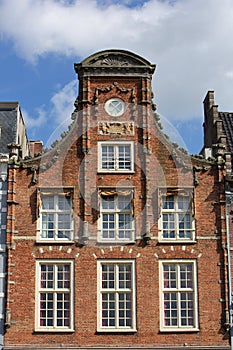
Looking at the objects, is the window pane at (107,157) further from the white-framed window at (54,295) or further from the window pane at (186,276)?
the window pane at (186,276)

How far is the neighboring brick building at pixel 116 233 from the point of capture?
88.5 ft

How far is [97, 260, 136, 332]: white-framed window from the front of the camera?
88.9 ft

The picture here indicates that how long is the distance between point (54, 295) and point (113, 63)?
403 inches

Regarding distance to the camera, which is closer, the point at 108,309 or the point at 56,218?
the point at 108,309

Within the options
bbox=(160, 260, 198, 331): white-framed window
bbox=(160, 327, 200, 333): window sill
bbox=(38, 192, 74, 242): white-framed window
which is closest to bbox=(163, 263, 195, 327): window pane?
bbox=(160, 260, 198, 331): white-framed window

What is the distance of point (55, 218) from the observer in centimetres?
2825

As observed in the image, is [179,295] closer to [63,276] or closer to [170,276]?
[170,276]

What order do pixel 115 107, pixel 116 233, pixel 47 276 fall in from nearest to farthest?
pixel 47 276, pixel 116 233, pixel 115 107

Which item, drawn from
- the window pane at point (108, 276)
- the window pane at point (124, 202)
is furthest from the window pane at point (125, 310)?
the window pane at point (124, 202)

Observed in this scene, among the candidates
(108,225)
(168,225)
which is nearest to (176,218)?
(168,225)

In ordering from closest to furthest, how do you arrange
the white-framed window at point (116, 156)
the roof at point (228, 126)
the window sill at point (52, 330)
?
the window sill at point (52, 330) < the white-framed window at point (116, 156) < the roof at point (228, 126)

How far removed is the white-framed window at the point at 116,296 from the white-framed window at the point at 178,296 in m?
1.22

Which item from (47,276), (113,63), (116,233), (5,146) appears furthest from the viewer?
(5,146)

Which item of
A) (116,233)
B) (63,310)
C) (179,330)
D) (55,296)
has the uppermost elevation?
(116,233)
